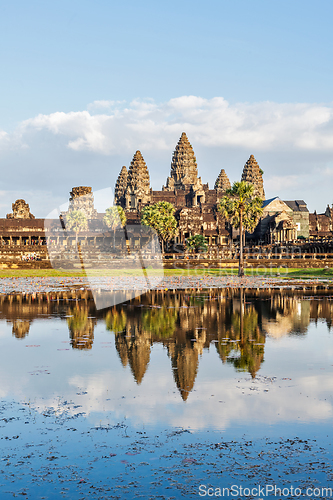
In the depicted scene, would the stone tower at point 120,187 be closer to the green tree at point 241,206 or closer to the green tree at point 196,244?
the green tree at point 196,244

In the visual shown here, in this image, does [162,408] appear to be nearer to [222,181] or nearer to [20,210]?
[20,210]

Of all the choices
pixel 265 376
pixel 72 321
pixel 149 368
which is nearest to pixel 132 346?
pixel 149 368

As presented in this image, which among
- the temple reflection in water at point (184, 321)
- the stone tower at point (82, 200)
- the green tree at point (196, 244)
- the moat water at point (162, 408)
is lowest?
the temple reflection in water at point (184, 321)

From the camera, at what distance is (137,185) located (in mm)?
165750

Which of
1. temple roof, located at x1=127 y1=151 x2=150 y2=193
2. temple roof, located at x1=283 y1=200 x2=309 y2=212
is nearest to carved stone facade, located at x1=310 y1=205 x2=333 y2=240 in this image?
temple roof, located at x1=283 y1=200 x2=309 y2=212

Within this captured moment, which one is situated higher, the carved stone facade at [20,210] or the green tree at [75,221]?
the carved stone facade at [20,210]

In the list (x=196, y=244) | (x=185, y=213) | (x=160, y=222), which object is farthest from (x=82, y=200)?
(x=160, y=222)

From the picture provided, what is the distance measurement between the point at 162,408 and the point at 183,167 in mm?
167156

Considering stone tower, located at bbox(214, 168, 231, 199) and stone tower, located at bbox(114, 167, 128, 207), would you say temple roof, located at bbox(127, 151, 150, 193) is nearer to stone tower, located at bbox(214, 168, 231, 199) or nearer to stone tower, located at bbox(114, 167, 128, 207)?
stone tower, located at bbox(114, 167, 128, 207)

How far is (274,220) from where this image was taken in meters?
130

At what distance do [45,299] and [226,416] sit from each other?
79.3ft

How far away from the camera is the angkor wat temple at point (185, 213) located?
129500mm

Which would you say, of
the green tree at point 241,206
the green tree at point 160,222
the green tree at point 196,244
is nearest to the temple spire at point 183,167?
the green tree at point 196,244

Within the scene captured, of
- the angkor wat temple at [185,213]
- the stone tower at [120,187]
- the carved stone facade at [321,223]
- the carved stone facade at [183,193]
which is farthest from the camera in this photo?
the stone tower at [120,187]
